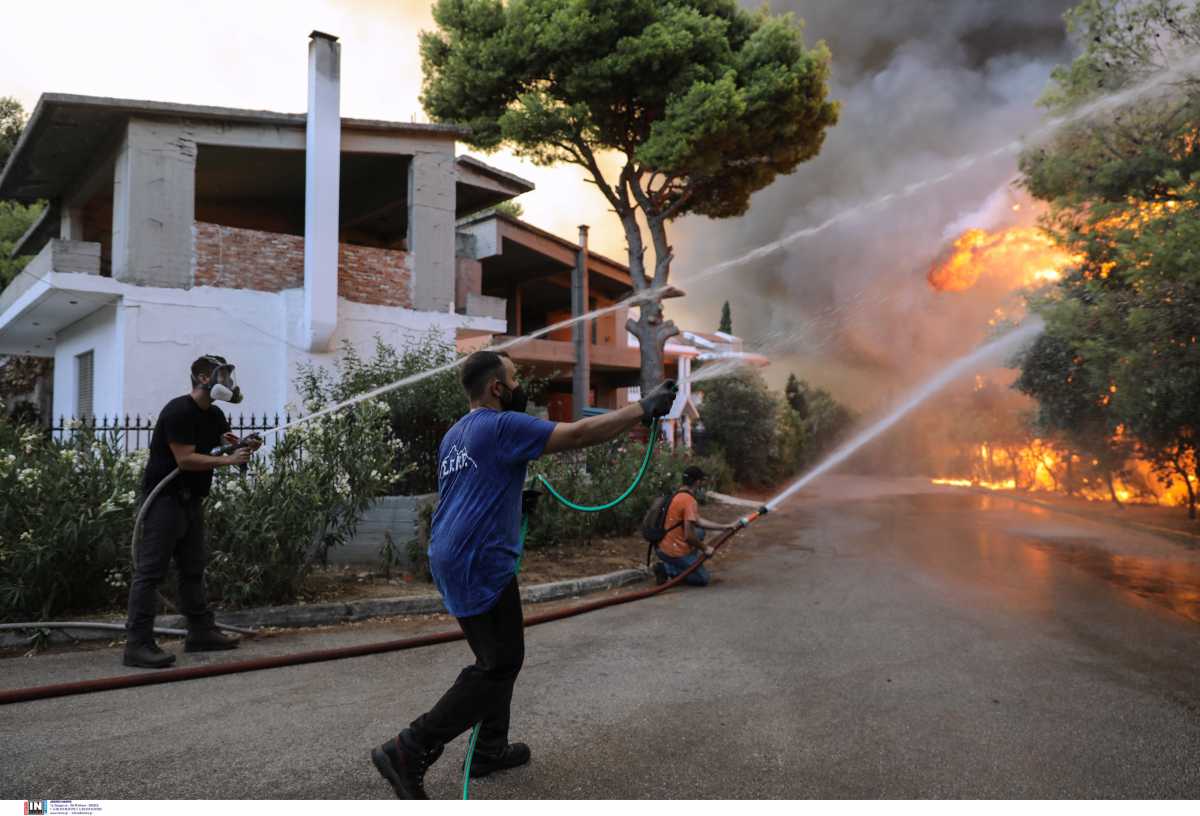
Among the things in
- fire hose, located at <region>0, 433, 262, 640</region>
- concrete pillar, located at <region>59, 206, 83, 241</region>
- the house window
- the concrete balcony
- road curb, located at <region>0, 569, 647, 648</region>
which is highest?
concrete pillar, located at <region>59, 206, 83, 241</region>

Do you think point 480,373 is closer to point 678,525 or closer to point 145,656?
point 145,656

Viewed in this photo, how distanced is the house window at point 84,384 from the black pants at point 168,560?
1142cm

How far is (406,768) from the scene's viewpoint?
3.01 metres

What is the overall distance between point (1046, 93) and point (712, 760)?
46.5 feet

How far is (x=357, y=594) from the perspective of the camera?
7562 mm

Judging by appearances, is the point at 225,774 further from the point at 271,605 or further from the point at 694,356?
the point at 694,356

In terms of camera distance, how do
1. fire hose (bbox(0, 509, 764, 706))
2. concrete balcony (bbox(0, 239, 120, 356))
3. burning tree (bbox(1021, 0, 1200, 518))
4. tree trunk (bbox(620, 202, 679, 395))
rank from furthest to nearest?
tree trunk (bbox(620, 202, 679, 395)) < concrete balcony (bbox(0, 239, 120, 356)) < burning tree (bbox(1021, 0, 1200, 518)) < fire hose (bbox(0, 509, 764, 706))

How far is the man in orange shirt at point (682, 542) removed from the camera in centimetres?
862

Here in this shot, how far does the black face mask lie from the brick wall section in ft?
38.3

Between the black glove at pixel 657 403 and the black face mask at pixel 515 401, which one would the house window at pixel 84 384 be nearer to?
the black face mask at pixel 515 401

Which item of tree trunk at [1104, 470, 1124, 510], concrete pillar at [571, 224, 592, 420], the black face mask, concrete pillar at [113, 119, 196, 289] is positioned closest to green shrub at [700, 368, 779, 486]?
concrete pillar at [571, 224, 592, 420]

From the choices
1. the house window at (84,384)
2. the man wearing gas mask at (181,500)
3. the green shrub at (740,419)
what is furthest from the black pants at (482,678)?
the green shrub at (740,419)

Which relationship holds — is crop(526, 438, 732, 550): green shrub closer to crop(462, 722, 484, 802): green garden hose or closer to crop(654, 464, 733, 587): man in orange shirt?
crop(654, 464, 733, 587): man in orange shirt

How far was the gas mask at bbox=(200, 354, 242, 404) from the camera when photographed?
5.05 m
